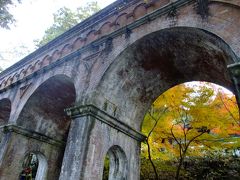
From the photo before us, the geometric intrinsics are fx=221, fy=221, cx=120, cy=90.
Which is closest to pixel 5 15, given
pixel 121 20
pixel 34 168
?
pixel 121 20

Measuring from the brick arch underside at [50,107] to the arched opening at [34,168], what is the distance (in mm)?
1059

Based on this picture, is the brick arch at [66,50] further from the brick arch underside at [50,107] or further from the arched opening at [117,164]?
the arched opening at [117,164]

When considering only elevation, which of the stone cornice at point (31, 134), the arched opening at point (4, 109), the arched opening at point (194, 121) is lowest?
the stone cornice at point (31, 134)

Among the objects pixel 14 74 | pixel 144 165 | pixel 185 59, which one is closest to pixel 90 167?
pixel 185 59

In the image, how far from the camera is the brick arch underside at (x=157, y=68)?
5.32 meters

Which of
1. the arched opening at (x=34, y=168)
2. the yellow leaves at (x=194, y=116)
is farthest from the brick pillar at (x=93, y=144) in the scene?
the arched opening at (x=34, y=168)

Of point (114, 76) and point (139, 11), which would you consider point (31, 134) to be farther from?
point (139, 11)

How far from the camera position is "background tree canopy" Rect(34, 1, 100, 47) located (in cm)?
2056

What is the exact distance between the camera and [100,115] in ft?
19.2

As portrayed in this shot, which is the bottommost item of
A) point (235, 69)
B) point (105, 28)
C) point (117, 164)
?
point (117, 164)

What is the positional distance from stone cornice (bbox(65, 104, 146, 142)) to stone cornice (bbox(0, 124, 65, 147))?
10.6 ft

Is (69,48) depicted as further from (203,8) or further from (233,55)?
(233,55)

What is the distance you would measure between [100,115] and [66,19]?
673 inches

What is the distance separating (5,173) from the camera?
7625 millimetres
